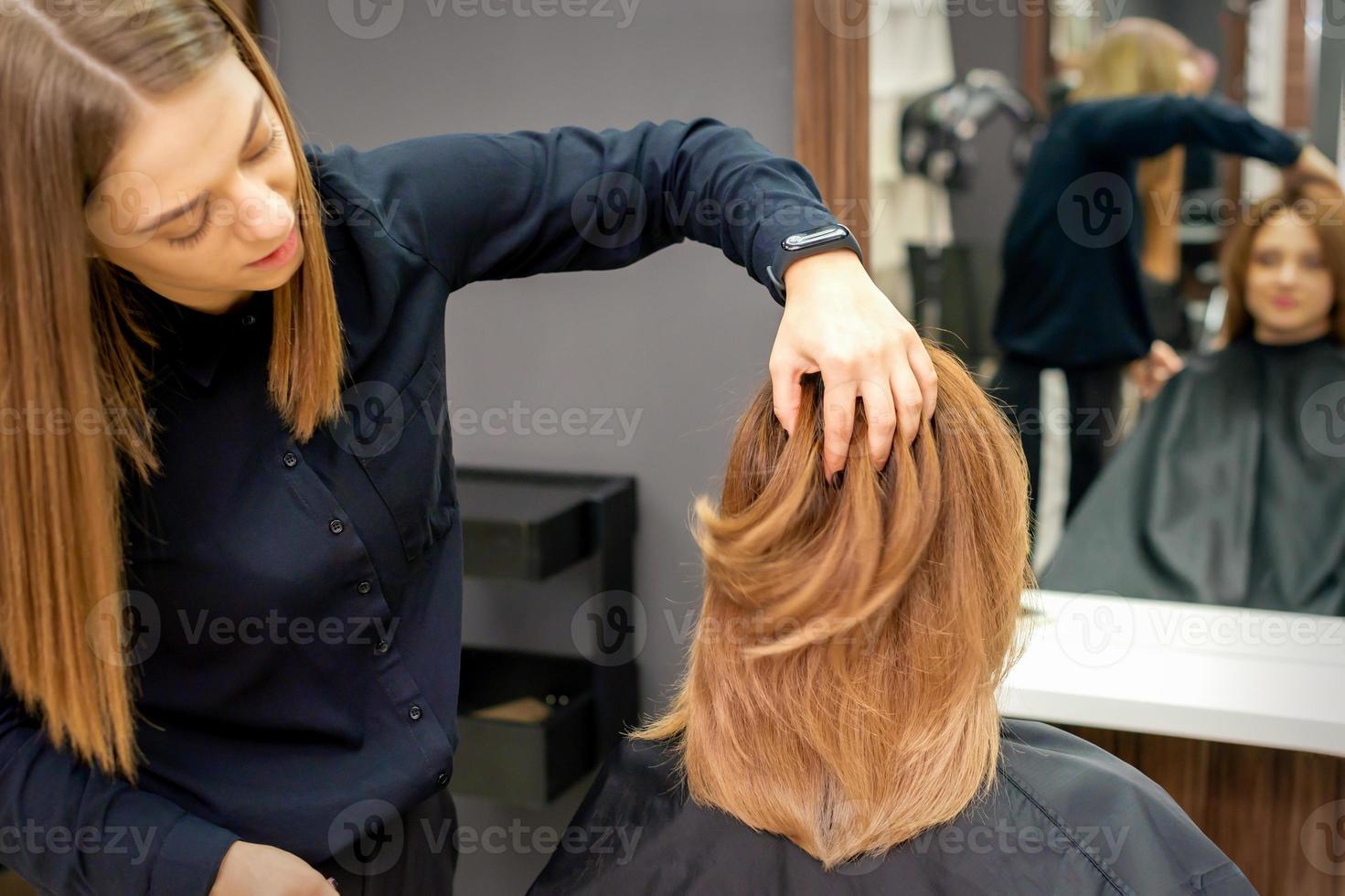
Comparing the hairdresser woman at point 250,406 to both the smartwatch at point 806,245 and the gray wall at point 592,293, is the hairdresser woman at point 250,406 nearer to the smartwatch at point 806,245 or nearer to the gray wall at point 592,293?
the smartwatch at point 806,245

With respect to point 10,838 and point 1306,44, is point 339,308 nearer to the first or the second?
point 10,838

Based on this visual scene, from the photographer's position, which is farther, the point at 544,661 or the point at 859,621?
the point at 544,661

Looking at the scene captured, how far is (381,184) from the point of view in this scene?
1.12 m

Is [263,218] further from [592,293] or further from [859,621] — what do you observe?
[592,293]

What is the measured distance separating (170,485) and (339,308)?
0.24 m

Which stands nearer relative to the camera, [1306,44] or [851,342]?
[851,342]

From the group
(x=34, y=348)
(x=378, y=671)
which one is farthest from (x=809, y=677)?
(x=34, y=348)

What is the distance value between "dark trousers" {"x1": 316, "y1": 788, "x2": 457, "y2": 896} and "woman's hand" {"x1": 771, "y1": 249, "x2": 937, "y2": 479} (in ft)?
2.10

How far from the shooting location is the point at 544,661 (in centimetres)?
244

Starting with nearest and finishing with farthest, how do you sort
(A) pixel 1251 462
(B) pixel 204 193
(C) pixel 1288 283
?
(B) pixel 204 193 → (C) pixel 1288 283 → (A) pixel 1251 462

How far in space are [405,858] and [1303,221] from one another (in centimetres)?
171

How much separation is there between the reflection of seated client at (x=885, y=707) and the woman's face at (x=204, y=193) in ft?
1.58

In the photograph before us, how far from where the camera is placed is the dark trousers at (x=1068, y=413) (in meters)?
1.98

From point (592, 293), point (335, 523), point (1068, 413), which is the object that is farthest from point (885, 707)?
point (592, 293)
